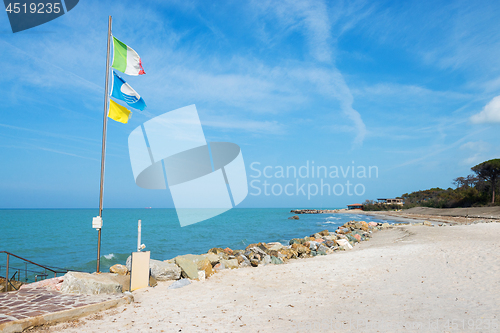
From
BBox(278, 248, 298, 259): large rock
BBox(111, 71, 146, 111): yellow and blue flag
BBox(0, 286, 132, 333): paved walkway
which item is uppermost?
BBox(111, 71, 146, 111): yellow and blue flag

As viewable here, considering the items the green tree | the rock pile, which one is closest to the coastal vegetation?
the green tree

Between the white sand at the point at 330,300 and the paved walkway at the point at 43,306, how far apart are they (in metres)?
0.20

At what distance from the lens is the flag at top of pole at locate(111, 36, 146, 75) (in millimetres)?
8023

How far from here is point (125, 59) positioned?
816 centimetres

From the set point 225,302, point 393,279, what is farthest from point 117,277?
point 393,279

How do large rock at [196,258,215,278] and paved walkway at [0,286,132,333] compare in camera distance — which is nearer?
paved walkway at [0,286,132,333]

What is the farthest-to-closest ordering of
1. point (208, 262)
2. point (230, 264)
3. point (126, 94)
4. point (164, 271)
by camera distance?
point (230, 264), point (208, 262), point (164, 271), point (126, 94)

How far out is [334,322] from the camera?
515 cm

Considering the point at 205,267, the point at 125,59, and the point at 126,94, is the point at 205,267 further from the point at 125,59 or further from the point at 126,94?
the point at 125,59

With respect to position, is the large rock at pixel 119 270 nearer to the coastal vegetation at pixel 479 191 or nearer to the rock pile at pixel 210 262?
the rock pile at pixel 210 262

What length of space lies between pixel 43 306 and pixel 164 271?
138 inches

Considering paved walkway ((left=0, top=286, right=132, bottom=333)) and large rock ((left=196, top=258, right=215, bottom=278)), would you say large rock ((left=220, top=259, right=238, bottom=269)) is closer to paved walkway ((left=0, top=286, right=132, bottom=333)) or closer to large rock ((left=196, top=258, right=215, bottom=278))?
large rock ((left=196, top=258, right=215, bottom=278))

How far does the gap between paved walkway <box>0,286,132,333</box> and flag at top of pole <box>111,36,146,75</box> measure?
18.8 ft

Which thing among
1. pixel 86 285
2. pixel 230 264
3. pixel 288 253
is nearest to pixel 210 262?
pixel 230 264
